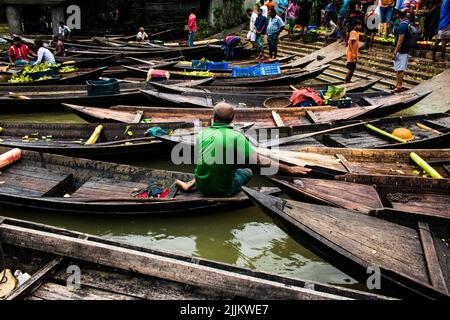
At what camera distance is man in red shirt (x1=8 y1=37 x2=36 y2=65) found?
12.0 metres

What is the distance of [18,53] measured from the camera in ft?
40.1

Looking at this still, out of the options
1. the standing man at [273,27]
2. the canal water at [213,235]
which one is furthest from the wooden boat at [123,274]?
the standing man at [273,27]

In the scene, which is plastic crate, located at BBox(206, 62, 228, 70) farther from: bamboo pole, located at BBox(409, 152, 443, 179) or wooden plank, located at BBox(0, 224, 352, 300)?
wooden plank, located at BBox(0, 224, 352, 300)

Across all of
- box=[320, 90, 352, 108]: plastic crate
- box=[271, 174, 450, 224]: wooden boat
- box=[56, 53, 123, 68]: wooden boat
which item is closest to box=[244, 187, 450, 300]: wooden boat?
box=[271, 174, 450, 224]: wooden boat

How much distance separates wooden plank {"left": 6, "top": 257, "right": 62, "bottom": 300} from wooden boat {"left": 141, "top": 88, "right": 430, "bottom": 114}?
523cm

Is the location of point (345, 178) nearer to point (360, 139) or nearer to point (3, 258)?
point (360, 139)

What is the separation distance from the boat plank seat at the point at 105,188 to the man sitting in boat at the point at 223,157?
3.60 feet

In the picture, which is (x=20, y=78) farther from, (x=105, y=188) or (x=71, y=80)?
(x=105, y=188)

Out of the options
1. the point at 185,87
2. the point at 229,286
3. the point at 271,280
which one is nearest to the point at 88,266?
the point at 229,286

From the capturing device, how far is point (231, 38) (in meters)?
14.7

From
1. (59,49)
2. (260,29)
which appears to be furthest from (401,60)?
(59,49)

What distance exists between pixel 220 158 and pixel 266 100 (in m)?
4.52

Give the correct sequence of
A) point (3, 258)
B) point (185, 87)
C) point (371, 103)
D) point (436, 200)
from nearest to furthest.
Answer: point (3, 258)
point (436, 200)
point (371, 103)
point (185, 87)
